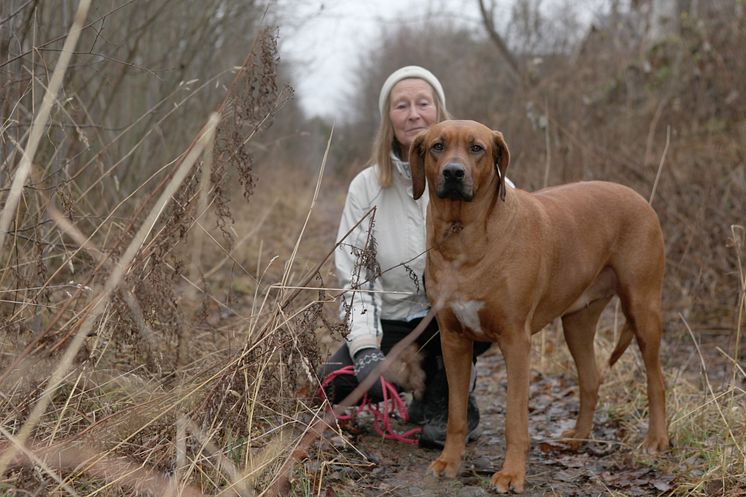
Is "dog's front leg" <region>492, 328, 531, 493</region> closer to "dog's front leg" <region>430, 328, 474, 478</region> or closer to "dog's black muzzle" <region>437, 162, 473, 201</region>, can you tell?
"dog's front leg" <region>430, 328, 474, 478</region>

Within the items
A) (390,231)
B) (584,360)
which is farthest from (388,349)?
(584,360)

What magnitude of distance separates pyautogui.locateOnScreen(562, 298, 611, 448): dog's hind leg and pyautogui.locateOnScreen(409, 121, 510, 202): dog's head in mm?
1288

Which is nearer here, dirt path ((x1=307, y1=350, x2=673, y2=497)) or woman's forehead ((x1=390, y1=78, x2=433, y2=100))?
dirt path ((x1=307, y1=350, x2=673, y2=497))

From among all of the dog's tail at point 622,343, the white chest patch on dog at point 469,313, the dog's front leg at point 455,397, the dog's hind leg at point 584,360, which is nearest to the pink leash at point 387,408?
the dog's front leg at point 455,397

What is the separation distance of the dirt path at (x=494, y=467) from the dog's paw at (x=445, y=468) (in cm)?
4

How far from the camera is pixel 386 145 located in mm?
4305

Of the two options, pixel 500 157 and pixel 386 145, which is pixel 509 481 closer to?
pixel 500 157

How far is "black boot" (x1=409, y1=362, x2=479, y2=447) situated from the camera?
4.09m

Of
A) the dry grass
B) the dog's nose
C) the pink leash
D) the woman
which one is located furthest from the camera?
the woman

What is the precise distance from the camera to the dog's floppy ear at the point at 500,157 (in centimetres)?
346

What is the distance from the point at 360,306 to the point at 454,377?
2.54 ft

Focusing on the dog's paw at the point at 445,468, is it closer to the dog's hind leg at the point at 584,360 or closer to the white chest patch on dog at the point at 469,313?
the white chest patch on dog at the point at 469,313

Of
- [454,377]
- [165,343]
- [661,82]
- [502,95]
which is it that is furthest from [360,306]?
[502,95]

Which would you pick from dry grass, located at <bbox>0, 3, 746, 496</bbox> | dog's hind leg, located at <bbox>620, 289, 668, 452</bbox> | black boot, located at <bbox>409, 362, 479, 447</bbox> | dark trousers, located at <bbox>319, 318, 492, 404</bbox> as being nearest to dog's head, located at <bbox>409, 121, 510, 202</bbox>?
dry grass, located at <bbox>0, 3, 746, 496</bbox>
